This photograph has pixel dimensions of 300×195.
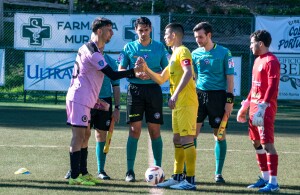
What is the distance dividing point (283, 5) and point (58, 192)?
24048mm

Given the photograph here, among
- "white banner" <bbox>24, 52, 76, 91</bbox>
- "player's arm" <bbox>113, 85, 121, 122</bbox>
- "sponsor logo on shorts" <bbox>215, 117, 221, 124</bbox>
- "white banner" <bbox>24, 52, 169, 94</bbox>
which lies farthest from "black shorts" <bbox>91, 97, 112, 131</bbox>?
"white banner" <bbox>24, 52, 76, 91</bbox>

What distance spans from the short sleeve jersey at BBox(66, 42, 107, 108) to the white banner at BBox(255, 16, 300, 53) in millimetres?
12509

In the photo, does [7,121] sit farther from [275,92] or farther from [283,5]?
[283,5]

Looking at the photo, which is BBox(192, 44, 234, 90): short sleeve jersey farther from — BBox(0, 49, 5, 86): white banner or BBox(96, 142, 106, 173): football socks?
BBox(0, 49, 5, 86): white banner

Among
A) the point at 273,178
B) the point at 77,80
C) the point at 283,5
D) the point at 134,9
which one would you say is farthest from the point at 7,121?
the point at 283,5

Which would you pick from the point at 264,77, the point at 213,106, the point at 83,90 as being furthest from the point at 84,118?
the point at 264,77

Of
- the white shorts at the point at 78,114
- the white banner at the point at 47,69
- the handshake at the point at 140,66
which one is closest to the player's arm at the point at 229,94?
the handshake at the point at 140,66

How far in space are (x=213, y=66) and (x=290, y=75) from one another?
1147 centimetres

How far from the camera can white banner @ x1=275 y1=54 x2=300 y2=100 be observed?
2109cm

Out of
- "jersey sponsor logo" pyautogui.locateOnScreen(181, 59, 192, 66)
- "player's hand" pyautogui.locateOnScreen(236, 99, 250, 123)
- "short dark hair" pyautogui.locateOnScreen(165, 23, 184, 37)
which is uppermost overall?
"short dark hair" pyautogui.locateOnScreen(165, 23, 184, 37)

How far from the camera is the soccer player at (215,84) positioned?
10023mm

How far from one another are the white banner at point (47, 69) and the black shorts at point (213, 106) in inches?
459

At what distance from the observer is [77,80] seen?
936 centimetres

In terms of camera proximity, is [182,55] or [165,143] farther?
[165,143]
